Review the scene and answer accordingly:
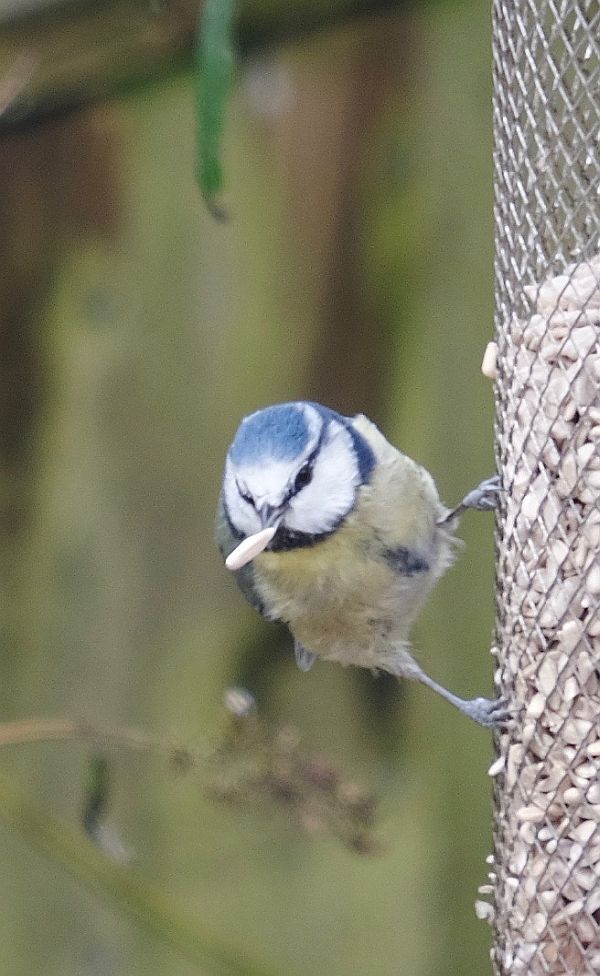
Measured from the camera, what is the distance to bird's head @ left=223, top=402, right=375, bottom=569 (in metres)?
0.93

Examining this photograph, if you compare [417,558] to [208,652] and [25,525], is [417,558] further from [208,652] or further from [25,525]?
[25,525]

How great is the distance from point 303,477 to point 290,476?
22 millimetres

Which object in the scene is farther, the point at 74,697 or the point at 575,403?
the point at 74,697

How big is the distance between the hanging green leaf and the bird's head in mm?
190

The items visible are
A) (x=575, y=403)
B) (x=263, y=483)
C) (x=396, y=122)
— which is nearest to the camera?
(x=575, y=403)

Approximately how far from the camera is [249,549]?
88 centimetres

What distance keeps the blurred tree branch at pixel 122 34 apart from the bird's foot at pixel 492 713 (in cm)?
69

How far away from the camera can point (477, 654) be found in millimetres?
1220

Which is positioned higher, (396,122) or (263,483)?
(396,122)

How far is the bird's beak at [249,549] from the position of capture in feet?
2.85

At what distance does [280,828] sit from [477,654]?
29cm

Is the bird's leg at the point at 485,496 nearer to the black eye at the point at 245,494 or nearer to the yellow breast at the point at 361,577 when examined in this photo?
the yellow breast at the point at 361,577

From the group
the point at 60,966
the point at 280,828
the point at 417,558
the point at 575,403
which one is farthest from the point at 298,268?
the point at 60,966

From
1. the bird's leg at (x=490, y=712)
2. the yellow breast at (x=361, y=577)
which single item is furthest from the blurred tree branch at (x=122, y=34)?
the bird's leg at (x=490, y=712)
